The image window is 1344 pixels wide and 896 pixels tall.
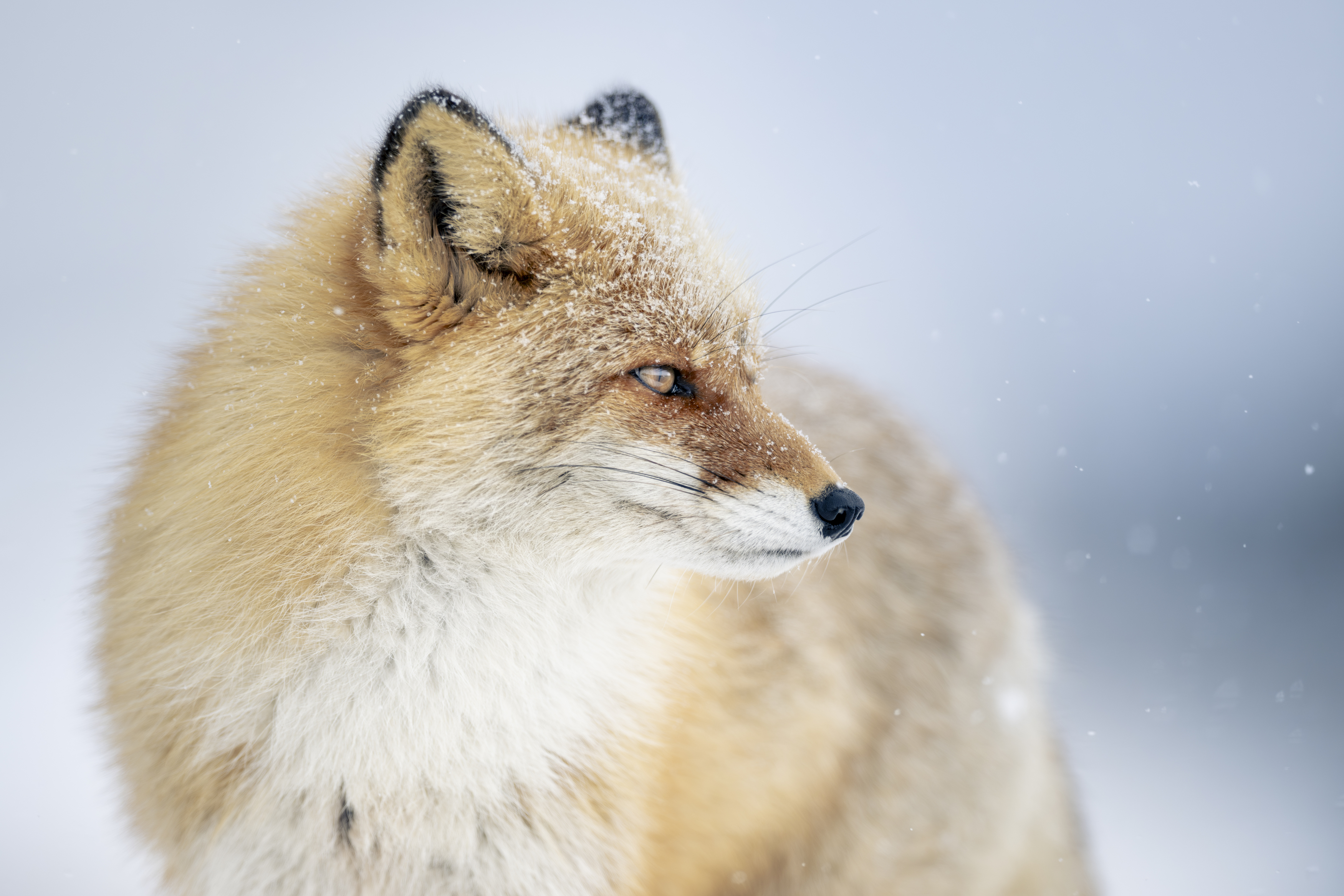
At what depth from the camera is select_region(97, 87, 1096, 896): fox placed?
1.51 meters

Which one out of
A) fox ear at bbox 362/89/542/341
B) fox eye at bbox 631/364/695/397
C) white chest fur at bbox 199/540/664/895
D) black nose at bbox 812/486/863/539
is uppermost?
fox ear at bbox 362/89/542/341

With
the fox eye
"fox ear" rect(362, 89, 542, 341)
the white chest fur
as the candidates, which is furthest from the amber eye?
the white chest fur

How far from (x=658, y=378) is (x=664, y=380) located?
1 cm

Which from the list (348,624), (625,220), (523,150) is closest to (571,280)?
(625,220)

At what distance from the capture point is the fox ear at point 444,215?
1423 millimetres

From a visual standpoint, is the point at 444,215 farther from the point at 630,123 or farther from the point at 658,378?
the point at 630,123

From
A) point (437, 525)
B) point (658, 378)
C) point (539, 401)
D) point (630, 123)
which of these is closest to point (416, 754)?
point (437, 525)

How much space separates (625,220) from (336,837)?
4.70ft

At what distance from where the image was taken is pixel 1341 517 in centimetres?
586

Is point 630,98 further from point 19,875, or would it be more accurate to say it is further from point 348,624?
point 19,875

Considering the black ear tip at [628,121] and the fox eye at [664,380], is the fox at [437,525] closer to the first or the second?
the fox eye at [664,380]

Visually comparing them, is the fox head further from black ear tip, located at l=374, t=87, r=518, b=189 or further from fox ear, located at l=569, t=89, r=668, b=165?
fox ear, located at l=569, t=89, r=668, b=165

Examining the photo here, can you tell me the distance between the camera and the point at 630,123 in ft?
7.55

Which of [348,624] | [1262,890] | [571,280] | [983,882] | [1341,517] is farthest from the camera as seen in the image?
[1341,517]
